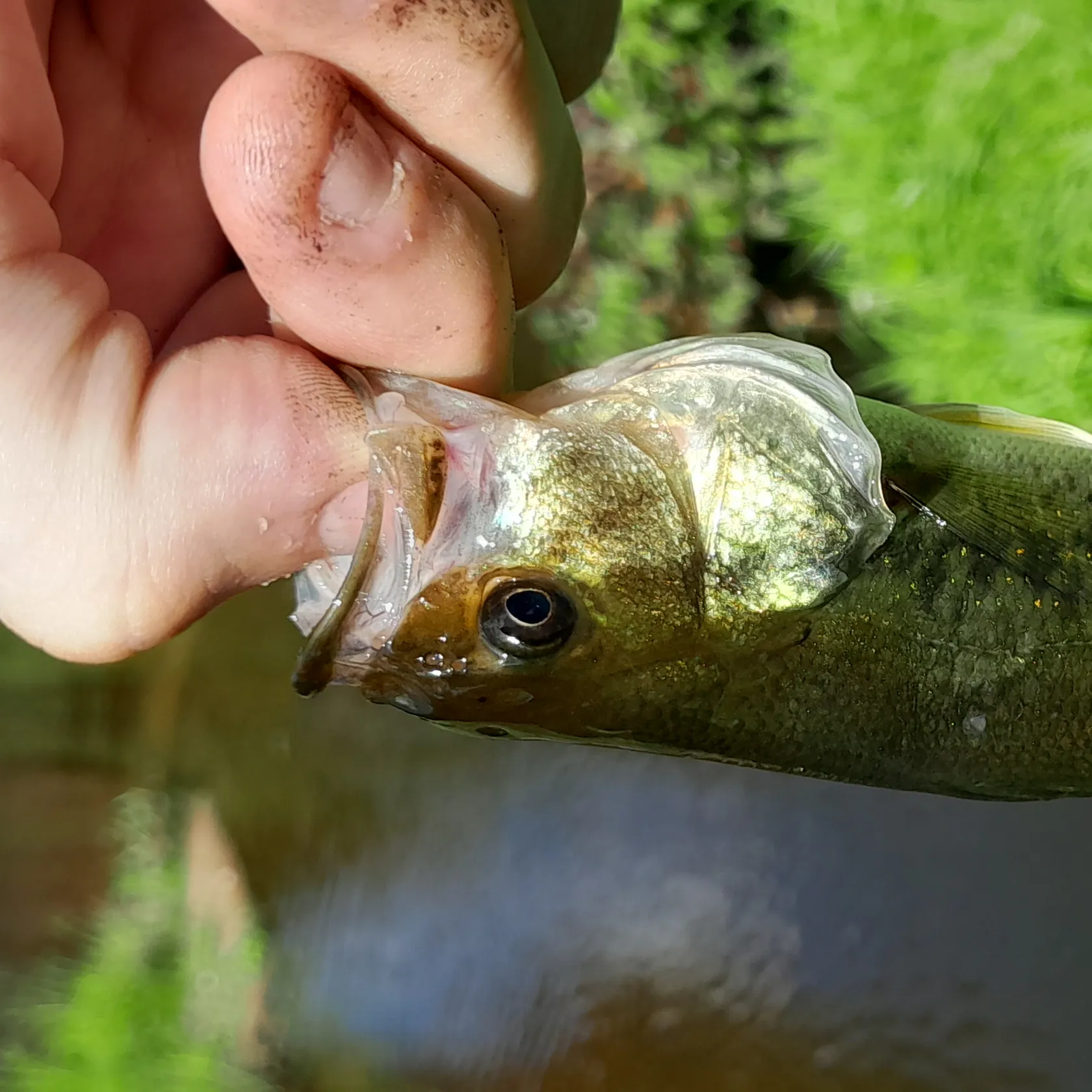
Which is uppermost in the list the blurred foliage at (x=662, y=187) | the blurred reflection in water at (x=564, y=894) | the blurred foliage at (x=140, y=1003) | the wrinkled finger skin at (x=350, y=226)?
the wrinkled finger skin at (x=350, y=226)

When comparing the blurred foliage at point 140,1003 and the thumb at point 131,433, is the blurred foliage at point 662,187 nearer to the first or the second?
the thumb at point 131,433

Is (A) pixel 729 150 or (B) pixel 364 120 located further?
(A) pixel 729 150

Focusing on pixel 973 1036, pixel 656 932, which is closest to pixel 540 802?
pixel 656 932

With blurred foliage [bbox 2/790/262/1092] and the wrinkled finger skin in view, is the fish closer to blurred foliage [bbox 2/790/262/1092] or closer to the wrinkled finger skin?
the wrinkled finger skin

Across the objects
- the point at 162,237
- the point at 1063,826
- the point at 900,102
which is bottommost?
the point at 1063,826

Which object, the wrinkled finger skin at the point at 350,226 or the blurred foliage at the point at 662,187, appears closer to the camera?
the wrinkled finger skin at the point at 350,226

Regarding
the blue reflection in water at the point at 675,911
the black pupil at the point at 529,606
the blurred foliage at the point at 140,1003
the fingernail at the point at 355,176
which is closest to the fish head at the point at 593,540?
the black pupil at the point at 529,606

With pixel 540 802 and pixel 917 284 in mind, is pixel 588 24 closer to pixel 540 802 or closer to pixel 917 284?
pixel 917 284
